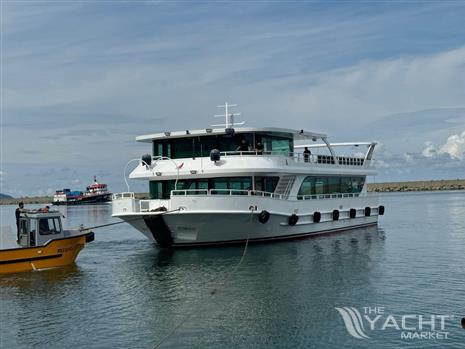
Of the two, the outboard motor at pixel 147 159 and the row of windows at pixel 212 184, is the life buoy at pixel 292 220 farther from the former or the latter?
the outboard motor at pixel 147 159

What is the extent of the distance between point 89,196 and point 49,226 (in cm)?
10275

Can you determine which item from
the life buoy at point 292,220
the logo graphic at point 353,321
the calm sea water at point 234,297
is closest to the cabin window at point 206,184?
the life buoy at point 292,220

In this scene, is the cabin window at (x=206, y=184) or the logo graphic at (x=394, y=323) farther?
the cabin window at (x=206, y=184)

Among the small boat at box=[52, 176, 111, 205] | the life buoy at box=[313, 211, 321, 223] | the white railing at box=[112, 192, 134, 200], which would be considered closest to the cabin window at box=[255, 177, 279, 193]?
the life buoy at box=[313, 211, 321, 223]

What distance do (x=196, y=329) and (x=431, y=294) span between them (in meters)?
7.85

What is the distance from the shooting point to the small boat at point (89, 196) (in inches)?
4852

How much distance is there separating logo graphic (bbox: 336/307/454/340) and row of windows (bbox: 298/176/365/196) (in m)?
15.4

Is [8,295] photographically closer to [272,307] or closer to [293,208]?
[272,307]

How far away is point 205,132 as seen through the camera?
27.8 meters

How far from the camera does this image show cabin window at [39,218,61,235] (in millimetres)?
23531

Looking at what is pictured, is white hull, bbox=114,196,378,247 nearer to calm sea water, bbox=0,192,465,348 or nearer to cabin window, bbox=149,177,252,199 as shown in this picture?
calm sea water, bbox=0,192,465,348

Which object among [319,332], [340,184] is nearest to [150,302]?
[319,332]

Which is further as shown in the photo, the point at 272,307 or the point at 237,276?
the point at 237,276

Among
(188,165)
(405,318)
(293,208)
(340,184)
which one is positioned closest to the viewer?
(405,318)
